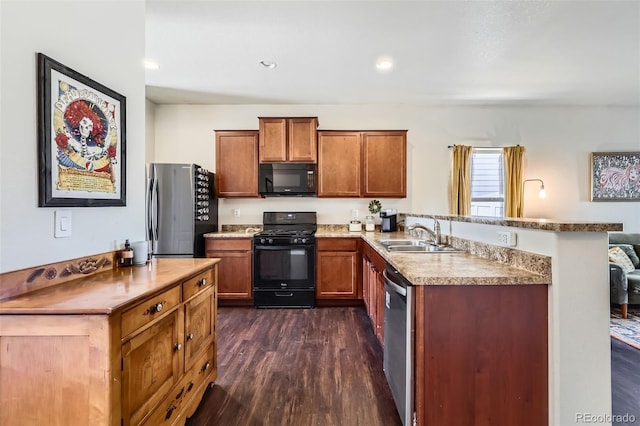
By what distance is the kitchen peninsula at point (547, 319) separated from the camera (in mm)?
1359

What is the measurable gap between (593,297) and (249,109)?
4.21 meters

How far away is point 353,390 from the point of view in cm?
198

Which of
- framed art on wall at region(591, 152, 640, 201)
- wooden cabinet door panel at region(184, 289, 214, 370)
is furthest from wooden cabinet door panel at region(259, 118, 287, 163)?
framed art on wall at region(591, 152, 640, 201)

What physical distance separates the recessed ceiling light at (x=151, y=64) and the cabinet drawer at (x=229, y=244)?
2.01 metres

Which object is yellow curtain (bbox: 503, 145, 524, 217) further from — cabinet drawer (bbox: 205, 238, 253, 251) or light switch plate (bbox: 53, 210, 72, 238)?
light switch plate (bbox: 53, 210, 72, 238)

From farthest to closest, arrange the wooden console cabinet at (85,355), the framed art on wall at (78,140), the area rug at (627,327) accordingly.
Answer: the area rug at (627,327)
the framed art on wall at (78,140)
the wooden console cabinet at (85,355)

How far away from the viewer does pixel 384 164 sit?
398 cm

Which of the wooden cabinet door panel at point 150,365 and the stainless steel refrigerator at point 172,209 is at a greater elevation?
the stainless steel refrigerator at point 172,209

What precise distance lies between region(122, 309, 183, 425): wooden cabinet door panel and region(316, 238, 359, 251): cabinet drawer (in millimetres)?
2244

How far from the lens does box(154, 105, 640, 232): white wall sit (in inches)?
168

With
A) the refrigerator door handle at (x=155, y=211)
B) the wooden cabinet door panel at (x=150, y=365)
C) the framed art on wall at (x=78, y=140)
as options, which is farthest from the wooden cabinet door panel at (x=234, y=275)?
the wooden cabinet door panel at (x=150, y=365)

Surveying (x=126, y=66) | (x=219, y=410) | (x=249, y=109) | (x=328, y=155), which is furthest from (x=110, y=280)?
(x=249, y=109)

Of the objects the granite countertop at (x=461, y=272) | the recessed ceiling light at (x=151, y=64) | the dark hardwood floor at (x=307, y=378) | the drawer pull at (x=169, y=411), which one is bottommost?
the dark hardwood floor at (x=307, y=378)

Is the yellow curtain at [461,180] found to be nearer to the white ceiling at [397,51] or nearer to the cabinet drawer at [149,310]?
the white ceiling at [397,51]
